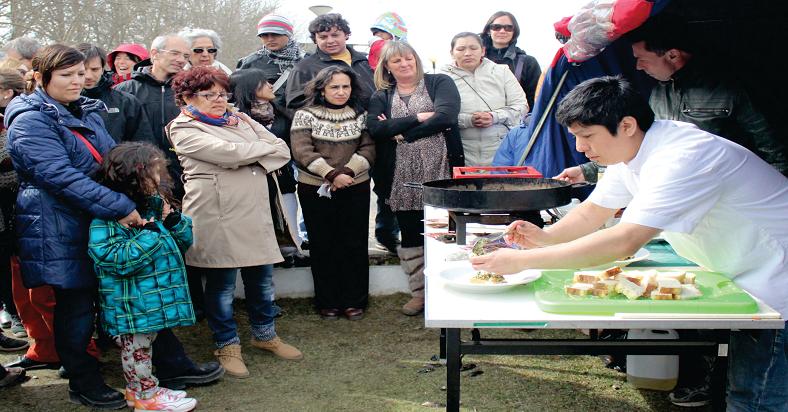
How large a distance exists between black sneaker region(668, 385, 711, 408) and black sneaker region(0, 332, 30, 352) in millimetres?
3835

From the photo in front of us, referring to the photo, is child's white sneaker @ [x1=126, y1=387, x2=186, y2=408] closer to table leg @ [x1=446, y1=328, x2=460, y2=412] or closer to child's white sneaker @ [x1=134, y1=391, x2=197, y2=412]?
child's white sneaker @ [x1=134, y1=391, x2=197, y2=412]

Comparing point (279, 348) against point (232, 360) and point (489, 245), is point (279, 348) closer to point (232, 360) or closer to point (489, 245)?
point (232, 360)

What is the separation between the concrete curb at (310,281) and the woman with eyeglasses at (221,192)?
130cm

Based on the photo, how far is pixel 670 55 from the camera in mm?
3059

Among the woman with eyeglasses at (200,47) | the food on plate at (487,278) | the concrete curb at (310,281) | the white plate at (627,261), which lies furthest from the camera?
the concrete curb at (310,281)

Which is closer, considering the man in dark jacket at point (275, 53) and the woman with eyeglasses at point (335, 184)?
the woman with eyeglasses at point (335, 184)

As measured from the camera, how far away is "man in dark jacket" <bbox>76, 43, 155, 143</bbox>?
4242 millimetres

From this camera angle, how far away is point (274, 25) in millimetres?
5250

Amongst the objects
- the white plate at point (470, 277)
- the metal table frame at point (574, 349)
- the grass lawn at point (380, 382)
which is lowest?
the grass lawn at point (380, 382)

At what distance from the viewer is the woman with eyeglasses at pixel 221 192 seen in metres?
3.70

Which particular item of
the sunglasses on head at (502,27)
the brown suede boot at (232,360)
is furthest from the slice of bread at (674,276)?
the sunglasses on head at (502,27)

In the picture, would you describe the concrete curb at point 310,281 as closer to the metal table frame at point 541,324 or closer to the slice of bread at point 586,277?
the metal table frame at point 541,324

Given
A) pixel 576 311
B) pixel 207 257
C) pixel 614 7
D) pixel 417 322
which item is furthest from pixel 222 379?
pixel 614 7

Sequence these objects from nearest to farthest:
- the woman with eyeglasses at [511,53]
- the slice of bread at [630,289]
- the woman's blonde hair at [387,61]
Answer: the slice of bread at [630,289], the woman's blonde hair at [387,61], the woman with eyeglasses at [511,53]
